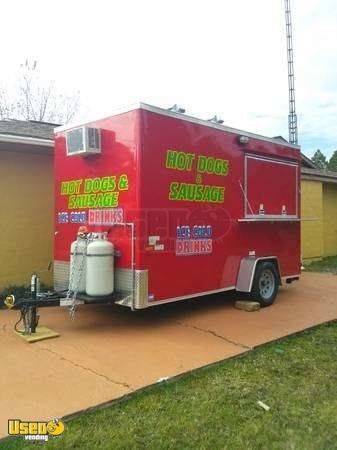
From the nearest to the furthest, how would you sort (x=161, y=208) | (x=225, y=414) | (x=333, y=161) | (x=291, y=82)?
(x=225, y=414)
(x=161, y=208)
(x=291, y=82)
(x=333, y=161)

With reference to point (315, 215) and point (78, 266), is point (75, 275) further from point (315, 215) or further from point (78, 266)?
point (315, 215)

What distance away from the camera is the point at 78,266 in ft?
22.6

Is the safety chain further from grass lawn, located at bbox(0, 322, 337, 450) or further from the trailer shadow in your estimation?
grass lawn, located at bbox(0, 322, 337, 450)

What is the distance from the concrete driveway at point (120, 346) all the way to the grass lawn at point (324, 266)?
4779 mm

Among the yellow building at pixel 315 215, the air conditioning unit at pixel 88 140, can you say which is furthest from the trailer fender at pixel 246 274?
the yellow building at pixel 315 215

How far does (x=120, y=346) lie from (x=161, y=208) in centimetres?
197

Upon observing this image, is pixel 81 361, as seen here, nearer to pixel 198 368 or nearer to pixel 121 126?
pixel 198 368

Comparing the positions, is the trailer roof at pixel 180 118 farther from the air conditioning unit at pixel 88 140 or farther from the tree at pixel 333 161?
the tree at pixel 333 161

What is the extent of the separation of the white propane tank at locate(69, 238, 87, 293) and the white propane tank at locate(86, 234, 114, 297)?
15cm

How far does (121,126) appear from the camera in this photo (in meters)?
6.71

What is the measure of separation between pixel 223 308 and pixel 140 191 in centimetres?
301

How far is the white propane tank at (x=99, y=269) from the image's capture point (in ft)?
21.6

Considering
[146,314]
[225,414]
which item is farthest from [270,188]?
[225,414]

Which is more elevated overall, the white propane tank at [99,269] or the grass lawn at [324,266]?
the white propane tank at [99,269]
